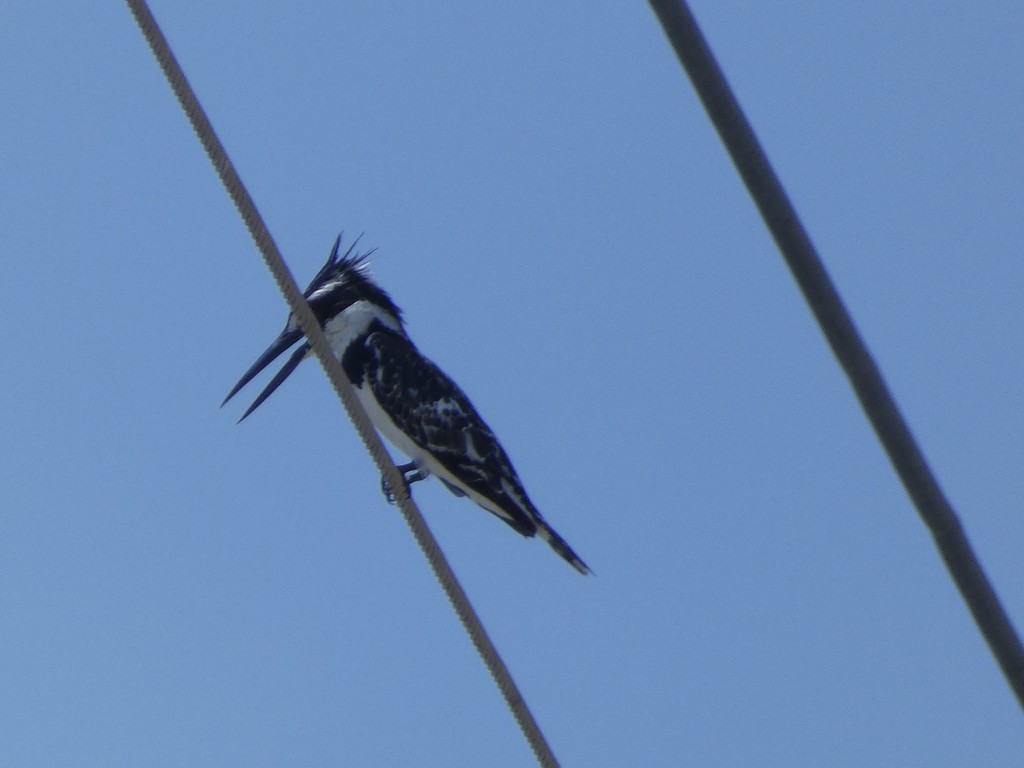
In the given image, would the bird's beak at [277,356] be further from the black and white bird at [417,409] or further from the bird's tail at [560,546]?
the bird's tail at [560,546]

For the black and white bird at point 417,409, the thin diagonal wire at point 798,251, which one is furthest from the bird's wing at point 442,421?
the thin diagonal wire at point 798,251

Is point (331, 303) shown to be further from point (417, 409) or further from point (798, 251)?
point (798, 251)

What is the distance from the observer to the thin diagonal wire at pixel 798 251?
258 centimetres

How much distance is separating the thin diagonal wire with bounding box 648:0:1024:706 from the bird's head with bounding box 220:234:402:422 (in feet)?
19.2

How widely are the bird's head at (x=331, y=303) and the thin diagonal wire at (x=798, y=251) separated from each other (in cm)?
585

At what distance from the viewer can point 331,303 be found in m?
8.91

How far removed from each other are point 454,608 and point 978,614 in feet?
7.20

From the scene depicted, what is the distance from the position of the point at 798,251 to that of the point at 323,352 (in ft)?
8.24

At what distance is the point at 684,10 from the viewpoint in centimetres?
261

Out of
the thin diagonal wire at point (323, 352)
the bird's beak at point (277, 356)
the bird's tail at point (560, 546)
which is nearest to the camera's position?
the thin diagonal wire at point (323, 352)

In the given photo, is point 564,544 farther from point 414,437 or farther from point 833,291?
point 833,291

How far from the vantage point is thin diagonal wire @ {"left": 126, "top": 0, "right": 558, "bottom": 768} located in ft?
13.7

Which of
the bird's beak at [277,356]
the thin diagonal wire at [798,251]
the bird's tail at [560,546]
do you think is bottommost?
the bird's tail at [560,546]

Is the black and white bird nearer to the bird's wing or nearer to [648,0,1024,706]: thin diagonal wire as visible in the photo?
the bird's wing
